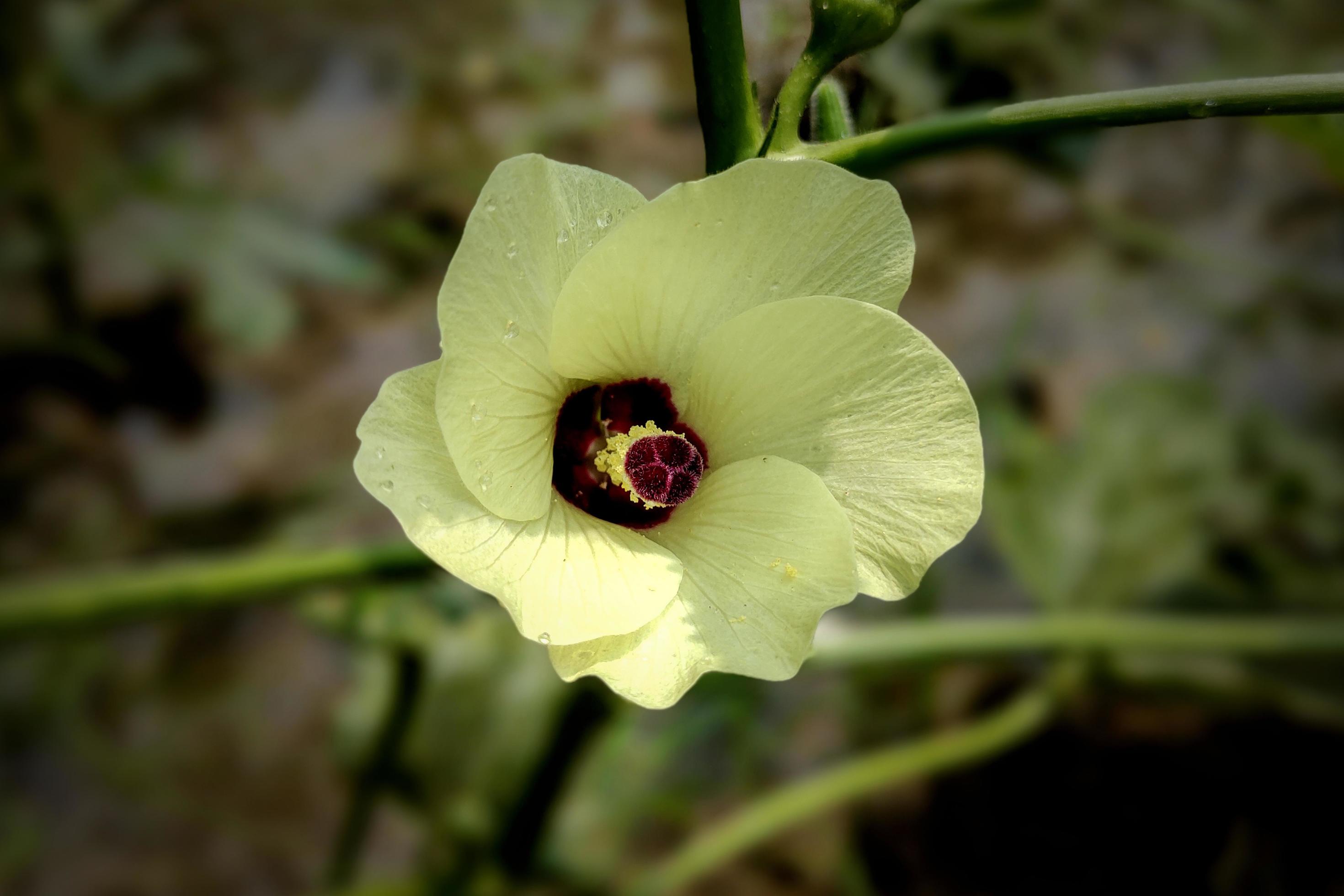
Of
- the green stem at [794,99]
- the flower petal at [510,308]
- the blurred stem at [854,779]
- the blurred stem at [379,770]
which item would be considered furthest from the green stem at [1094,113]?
the blurred stem at [854,779]

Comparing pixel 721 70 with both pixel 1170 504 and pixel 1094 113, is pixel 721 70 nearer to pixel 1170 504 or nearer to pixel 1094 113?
pixel 1094 113

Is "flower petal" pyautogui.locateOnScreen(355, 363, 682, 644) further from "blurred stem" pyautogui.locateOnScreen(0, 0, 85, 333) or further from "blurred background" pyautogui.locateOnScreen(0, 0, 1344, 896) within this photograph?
"blurred stem" pyautogui.locateOnScreen(0, 0, 85, 333)

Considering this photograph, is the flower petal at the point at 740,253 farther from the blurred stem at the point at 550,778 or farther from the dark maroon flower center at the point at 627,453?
the blurred stem at the point at 550,778

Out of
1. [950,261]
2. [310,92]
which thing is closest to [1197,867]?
[950,261]

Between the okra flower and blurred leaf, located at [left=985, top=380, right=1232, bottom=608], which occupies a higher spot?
the okra flower

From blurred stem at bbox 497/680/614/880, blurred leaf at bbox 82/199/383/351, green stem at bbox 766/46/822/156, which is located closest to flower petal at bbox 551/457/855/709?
green stem at bbox 766/46/822/156

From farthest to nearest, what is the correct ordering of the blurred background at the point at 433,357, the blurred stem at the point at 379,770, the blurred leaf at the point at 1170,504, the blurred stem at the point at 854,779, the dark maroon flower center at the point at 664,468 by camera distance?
the blurred leaf at the point at 1170,504 → the blurred background at the point at 433,357 → the blurred stem at the point at 854,779 → the blurred stem at the point at 379,770 → the dark maroon flower center at the point at 664,468

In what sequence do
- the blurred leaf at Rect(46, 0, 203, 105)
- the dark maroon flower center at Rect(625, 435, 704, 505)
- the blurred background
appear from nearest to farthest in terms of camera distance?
the dark maroon flower center at Rect(625, 435, 704, 505)
the blurred background
the blurred leaf at Rect(46, 0, 203, 105)
